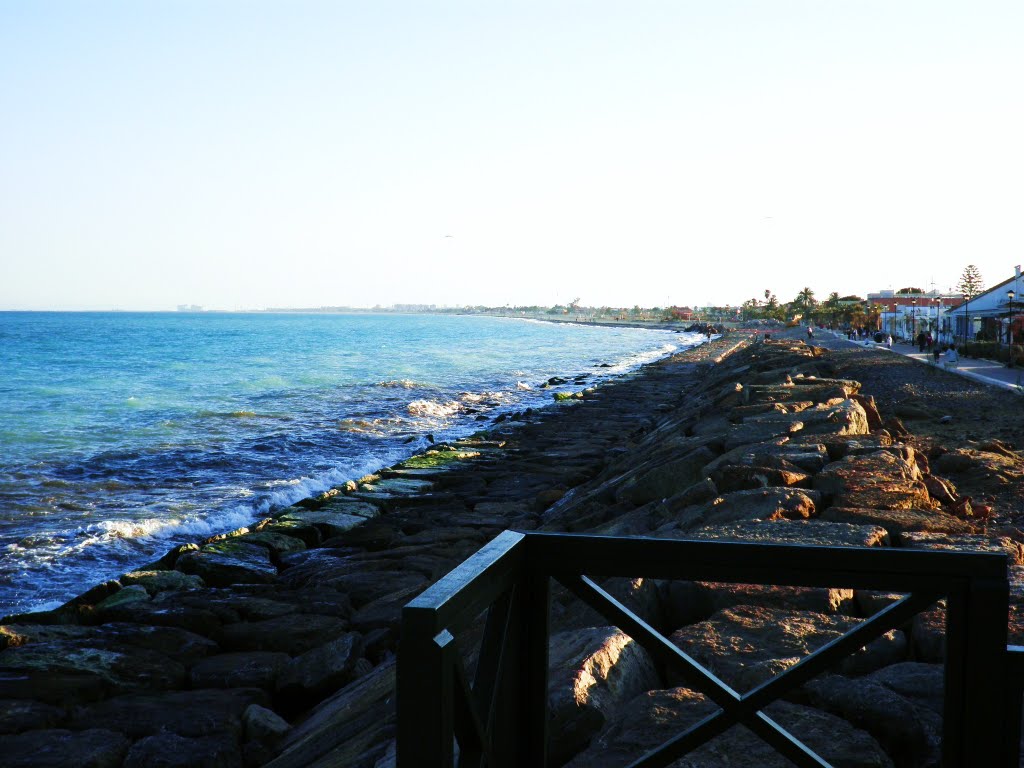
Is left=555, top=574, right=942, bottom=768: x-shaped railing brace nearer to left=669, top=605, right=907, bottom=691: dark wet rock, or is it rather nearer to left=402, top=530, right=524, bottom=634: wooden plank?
left=402, top=530, right=524, bottom=634: wooden plank

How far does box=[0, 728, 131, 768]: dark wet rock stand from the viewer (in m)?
5.11

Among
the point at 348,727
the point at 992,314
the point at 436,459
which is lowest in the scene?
the point at 436,459

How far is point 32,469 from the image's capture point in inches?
669

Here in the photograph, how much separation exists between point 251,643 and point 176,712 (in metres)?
1.45

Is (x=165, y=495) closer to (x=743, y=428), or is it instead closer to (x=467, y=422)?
(x=743, y=428)

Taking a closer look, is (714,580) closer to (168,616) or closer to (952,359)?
(168,616)

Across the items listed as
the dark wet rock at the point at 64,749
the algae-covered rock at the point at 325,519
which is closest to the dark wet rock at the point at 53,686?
the dark wet rock at the point at 64,749

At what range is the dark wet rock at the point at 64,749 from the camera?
511 centimetres

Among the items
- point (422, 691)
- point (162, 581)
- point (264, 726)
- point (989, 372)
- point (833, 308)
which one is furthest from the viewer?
point (833, 308)

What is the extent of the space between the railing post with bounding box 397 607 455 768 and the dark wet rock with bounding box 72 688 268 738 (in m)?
4.59

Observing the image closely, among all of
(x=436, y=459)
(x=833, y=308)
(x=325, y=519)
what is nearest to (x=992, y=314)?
(x=436, y=459)

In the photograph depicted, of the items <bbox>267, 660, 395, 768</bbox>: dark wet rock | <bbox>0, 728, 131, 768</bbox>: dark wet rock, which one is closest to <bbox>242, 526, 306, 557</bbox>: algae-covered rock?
<bbox>267, 660, 395, 768</bbox>: dark wet rock

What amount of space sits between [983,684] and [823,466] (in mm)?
6266

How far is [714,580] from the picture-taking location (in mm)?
1935
